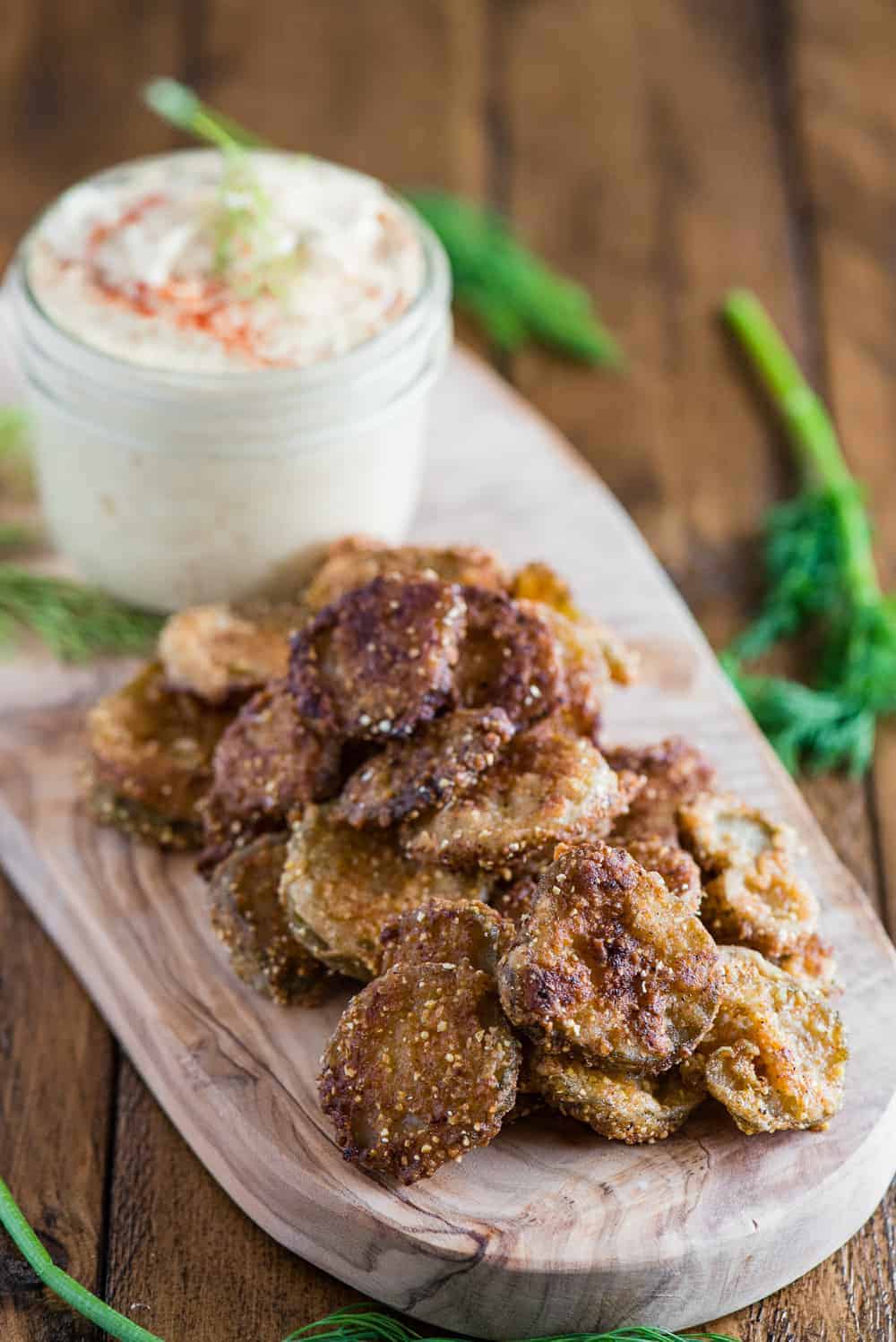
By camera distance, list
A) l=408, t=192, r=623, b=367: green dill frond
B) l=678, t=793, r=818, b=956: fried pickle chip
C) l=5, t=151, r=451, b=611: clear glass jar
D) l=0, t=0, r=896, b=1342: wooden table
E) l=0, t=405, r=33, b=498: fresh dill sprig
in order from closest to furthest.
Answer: l=678, t=793, r=818, b=956: fried pickle chip
l=5, t=151, r=451, b=611: clear glass jar
l=0, t=405, r=33, b=498: fresh dill sprig
l=0, t=0, r=896, b=1342: wooden table
l=408, t=192, r=623, b=367: green dill frond

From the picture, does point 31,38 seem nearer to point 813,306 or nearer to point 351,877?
point 813,306

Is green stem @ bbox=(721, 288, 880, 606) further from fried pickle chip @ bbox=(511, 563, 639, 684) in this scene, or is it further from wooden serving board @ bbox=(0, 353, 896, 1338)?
fried pickle chip @ bbox=(511, 563, 639, 684)

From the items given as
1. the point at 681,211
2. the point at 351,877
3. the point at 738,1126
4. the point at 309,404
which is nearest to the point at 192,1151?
the point at 351,877

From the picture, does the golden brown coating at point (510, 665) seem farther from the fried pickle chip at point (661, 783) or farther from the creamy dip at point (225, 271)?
the creamy dip at point (225, 271)

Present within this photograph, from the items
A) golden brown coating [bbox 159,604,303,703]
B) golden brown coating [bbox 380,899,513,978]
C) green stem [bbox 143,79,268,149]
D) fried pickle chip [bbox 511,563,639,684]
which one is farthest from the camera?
green stem [bbox 143,79,268,149]

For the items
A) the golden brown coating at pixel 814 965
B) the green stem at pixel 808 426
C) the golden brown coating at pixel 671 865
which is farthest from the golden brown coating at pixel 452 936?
the green stem at pixel 808 426

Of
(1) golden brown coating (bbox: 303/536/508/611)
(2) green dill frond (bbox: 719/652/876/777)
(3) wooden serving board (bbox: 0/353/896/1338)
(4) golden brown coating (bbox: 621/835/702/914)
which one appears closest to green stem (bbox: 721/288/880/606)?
(2) green dill frond (bbox: 719/652/876/777)

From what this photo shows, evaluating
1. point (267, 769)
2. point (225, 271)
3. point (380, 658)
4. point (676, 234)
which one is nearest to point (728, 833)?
point (380, 658)
